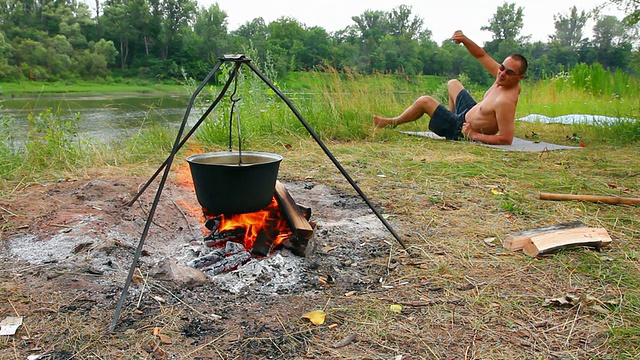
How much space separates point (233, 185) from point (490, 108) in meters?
4.34

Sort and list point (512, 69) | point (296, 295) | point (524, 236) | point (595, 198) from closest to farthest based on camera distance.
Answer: point (296, 295)
point (524, 236)
point (595, 198)
point (512, 69)

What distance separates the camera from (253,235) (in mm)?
2371

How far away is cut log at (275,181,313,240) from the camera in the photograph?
2170mm

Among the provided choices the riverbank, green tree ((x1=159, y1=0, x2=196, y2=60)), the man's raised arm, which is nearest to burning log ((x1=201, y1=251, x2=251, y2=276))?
the man's raised arm

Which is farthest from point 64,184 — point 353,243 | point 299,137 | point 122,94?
point 122,94

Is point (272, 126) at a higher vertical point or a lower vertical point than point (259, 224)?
higher

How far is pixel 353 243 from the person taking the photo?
2.47 metres

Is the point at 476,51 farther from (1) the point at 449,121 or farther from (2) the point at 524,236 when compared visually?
(2) the point at 524,236

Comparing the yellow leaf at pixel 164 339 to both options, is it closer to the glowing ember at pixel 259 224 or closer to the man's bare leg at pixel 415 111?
the glowing ember at pixel 259 224

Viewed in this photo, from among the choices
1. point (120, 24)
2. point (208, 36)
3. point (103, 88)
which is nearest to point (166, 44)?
point (120, 24)

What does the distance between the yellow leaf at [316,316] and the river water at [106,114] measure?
4323mm

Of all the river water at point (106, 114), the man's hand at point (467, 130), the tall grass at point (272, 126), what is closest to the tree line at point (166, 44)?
the river water at point (106, 114)

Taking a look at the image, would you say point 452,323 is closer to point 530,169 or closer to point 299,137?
point 530,169

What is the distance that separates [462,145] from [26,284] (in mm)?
4839
